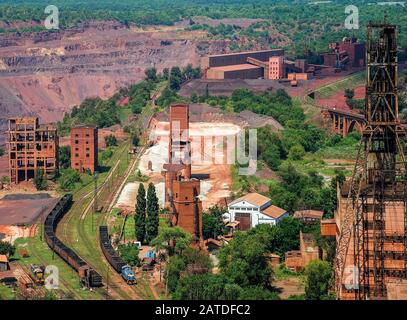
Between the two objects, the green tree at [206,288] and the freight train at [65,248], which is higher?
the green tree at [206,288]

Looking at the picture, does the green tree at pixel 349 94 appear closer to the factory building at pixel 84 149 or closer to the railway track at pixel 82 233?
the factory building at pixel 84 149

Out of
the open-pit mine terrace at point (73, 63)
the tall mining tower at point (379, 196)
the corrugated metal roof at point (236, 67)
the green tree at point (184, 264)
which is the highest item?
the tall mining tower at point (379, 196)

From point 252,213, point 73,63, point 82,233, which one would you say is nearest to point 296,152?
point 252,213

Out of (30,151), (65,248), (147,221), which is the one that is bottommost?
(30,151)

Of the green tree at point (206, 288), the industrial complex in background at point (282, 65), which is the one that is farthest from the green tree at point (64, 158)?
the industrial complex in background at point (282, 65)

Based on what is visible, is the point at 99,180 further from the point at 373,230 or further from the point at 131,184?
the point at 373,230

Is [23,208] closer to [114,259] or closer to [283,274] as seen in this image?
[114,259]
